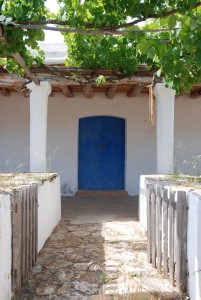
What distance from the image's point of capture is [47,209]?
600 cm

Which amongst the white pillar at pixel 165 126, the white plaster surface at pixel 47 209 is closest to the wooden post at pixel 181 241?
the white plaster surface at pixel 47 209

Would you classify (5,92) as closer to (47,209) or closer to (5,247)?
(47,209)

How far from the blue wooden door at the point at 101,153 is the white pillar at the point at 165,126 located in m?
2.66

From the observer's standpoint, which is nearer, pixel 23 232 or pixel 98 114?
pixel 23 232

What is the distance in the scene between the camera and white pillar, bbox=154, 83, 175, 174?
7.70 m

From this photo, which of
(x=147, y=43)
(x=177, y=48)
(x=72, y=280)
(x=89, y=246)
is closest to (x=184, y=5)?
(x=147, y=43)

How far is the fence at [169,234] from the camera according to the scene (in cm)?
390

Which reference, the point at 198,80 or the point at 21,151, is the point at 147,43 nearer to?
the point at 198,80

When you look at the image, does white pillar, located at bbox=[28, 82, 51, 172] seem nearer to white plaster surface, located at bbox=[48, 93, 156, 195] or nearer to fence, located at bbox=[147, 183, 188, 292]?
white plaster surface, located at bbox=[48, 93, 156, 195]

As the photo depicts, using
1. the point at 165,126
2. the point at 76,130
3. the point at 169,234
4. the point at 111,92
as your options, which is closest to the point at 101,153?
the point at 76,130

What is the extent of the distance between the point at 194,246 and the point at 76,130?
22.4ft

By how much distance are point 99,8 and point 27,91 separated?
4242 mm

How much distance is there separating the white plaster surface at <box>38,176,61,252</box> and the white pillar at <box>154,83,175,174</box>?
83.1 inches

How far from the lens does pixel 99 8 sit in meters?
3.82
